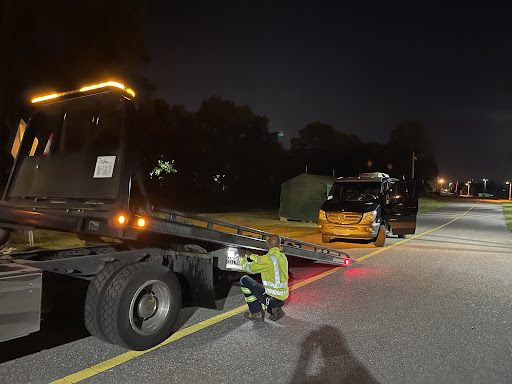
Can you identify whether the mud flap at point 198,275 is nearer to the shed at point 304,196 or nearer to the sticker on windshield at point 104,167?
the sticker on windshield at point 104,167

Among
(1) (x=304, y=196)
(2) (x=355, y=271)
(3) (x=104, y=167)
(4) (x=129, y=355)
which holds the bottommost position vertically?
(4) (x=129, y=355)

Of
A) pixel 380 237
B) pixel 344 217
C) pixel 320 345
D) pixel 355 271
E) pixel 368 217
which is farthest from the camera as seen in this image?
pixel 380 237

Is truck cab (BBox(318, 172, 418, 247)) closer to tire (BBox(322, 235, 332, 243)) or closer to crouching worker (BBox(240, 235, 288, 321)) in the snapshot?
tire (BBox(322, 235, 332, 243))

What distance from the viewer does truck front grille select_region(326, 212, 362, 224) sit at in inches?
463

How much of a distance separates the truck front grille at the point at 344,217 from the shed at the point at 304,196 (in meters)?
9.16

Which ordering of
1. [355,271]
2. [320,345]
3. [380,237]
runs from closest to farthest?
1. [320,345]
2. [355,271]
3. [380,237]

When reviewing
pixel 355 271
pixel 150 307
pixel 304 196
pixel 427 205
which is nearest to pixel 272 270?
pixel 150 307

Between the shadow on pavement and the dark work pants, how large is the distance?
65 cm

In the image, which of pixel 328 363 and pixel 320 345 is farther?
pixel 320 345

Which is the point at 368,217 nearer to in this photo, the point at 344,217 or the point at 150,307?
the point at 344,217

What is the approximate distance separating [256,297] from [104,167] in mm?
2357

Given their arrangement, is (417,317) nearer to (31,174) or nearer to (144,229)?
(144,229)

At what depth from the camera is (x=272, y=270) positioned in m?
4.86

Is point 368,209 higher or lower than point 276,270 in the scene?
higher
